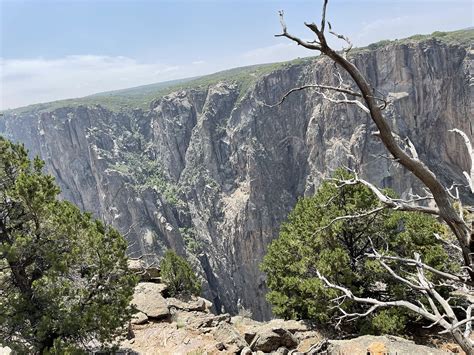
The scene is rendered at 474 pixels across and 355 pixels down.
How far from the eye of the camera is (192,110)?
127438mm

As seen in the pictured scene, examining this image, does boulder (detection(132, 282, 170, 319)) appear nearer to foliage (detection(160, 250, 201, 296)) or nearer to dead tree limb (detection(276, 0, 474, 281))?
foliage (detection(160, 250, 201, 296))

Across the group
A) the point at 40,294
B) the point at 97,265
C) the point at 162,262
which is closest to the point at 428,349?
the point at 97,265

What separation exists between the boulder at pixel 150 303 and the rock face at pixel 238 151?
5100cm

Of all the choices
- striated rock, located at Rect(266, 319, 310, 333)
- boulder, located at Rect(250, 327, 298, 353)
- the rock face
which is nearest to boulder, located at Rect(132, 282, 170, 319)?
striated rock, located at Rect(266, 319, 310, 333)

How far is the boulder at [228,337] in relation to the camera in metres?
13.2

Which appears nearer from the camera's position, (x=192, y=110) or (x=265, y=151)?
(x=265, y=151)

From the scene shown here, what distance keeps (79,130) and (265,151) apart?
6747 cm

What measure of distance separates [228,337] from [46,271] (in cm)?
679

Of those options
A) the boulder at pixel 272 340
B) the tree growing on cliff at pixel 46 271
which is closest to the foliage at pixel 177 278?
the boulder at pixel 272 340

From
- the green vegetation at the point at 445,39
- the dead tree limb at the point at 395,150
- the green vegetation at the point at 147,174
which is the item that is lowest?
the green vegetation at the point at 147,174

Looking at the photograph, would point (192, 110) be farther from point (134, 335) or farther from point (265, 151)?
point (134, 335)

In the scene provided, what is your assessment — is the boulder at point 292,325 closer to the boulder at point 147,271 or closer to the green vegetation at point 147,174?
the boulder at point 147,271

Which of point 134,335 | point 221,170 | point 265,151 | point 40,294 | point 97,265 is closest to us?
point 40,294

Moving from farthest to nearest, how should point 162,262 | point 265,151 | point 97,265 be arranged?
point 265,151, point 162,262, point 97,265
